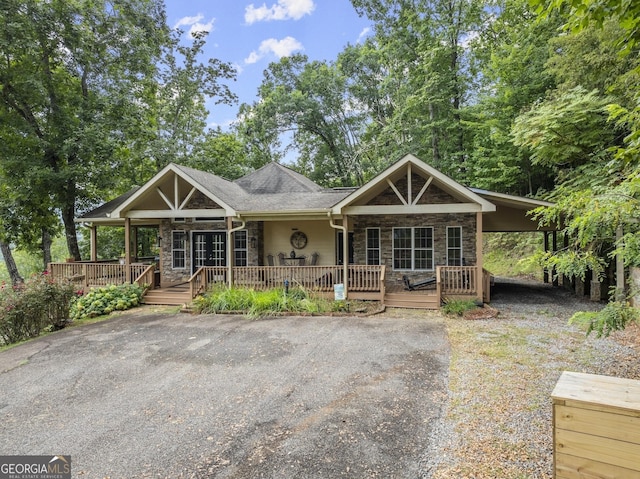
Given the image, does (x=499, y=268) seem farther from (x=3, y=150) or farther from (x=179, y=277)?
(x=3, y=150)

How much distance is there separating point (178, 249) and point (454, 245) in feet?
35.0

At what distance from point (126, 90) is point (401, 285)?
1513 centimetres

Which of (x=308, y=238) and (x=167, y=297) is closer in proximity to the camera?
(x=167, y=297)

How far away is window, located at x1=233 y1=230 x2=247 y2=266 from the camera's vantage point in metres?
13.7

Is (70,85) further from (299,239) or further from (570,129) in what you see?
(570,129)

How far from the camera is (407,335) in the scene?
7590 millimetres

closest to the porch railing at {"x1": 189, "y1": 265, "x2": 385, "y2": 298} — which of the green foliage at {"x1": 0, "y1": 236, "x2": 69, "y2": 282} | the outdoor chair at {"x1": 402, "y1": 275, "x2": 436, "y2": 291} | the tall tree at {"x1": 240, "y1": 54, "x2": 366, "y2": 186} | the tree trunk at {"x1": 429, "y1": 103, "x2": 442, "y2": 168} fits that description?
the outdoor chair at {"x1": 402, "y1": 275, "x2": 436, "y2": 291}

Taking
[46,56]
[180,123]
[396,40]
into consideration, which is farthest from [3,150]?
[396,40]

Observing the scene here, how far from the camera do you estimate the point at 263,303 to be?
10.2 m

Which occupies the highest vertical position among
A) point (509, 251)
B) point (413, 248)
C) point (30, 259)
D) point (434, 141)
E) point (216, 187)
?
point (434, 141)

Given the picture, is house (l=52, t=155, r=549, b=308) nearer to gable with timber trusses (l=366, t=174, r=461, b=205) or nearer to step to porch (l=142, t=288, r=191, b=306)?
gable with timber trusses (l=366, t=174, r=461, b=205)

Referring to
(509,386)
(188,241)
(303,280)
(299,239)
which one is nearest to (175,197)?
(188,241)

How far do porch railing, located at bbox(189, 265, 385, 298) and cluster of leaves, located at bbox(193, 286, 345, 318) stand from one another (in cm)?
73

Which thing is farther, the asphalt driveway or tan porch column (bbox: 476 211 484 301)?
tan porch column (bbox: 476 211 484 301)
